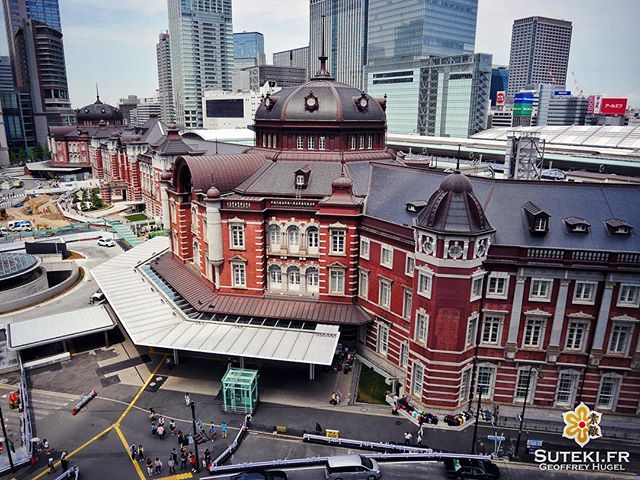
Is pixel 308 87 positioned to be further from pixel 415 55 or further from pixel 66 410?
pixel 415 55

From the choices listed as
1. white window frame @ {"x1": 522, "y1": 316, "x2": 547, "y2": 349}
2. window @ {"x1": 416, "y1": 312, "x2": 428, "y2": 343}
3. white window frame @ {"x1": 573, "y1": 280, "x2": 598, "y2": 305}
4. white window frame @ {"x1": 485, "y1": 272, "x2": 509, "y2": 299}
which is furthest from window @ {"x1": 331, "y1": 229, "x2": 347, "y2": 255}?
white window frame @ {"x1": 573, "y1": 280, "x2": 598, "y2": 305}

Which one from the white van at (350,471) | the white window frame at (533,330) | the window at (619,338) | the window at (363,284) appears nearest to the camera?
the white van at (350,471)

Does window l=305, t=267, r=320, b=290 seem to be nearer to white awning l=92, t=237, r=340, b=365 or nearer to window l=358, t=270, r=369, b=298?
window l=358, t=270, r=369, b=298

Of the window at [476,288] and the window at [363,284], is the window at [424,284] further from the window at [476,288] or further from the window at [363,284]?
the window at [363,284]

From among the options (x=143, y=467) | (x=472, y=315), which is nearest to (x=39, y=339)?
(x=143, y=467)

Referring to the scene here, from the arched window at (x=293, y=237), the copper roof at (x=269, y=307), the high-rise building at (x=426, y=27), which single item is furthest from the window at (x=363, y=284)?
the high-rise building at (x=426, y=27)
